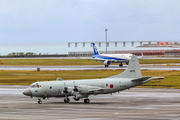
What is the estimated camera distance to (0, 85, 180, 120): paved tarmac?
3061cm

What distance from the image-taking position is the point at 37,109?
35719 millimetres

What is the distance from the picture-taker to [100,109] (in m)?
35.6

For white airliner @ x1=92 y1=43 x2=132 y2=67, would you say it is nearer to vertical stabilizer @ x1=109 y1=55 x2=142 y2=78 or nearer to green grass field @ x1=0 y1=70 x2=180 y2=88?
green grass field @ x1=0 y1=70 x2=180 y2=88

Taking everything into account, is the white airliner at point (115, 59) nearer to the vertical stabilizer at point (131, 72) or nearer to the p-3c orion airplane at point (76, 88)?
the vertical stabilizer at point (131, 72)

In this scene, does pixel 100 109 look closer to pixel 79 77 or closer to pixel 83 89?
pixel 83 89

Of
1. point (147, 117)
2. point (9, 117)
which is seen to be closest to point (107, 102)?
point (147, 117)

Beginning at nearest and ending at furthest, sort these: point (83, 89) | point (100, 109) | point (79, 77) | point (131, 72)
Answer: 1. point (100, 109)
2. point (83, 89)
3. point (131, 72)
4. point (79, 77)

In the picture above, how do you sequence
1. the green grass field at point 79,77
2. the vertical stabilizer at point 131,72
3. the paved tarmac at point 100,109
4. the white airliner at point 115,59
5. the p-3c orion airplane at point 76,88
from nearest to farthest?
1. the paved tarmac at point 100,109
2. the p-3c orion airplane at point 76,88
3. the vertical stabilizer at point 131,72
4. the green grass field at point 79,77
5. the white airliner at point 115,59

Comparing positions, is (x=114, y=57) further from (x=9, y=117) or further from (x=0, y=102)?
(x=9, y=117)

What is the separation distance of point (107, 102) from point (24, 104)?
10117 millimetres

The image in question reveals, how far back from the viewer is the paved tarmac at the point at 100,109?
30609 mm

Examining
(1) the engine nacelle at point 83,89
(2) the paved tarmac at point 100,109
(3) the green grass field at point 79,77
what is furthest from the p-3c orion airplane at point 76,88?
(3) the green grass field at point 79,77

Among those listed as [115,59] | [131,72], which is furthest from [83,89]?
[115,59]

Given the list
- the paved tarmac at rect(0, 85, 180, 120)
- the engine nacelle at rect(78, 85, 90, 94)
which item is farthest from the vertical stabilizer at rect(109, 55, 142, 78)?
the engine nacelle at rect(78, 85, 90, 94)
